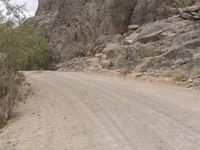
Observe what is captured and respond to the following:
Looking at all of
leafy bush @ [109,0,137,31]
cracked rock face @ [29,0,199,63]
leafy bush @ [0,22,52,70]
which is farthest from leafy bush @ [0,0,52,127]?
leafy bush @ [109,0,137,31]

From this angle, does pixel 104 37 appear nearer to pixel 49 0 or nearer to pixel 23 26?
pixel 23 26

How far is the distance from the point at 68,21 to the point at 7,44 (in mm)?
45527

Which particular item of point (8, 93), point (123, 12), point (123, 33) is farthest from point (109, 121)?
point (123, 12)

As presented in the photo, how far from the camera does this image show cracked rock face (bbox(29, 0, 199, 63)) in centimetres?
4441

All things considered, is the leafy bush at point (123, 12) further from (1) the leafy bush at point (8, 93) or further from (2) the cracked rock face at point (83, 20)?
(1) the leafy bush at point (8, 93)

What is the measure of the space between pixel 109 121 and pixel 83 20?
156 ft

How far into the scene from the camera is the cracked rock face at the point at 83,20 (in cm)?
4441

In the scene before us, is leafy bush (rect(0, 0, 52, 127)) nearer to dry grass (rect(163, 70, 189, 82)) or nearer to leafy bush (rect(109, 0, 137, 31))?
dry grass (rect(163, 70, 189, 82))

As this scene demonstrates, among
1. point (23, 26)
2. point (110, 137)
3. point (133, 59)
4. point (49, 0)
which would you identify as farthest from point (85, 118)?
point (49, 0)

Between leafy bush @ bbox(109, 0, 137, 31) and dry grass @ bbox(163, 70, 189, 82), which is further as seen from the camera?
leafy bush @ bbox(109, 0, 137, 31)

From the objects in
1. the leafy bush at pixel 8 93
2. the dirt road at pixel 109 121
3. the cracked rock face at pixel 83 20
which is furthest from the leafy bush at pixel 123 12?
the leafy bush at pixel 8 93

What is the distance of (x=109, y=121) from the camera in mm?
12680

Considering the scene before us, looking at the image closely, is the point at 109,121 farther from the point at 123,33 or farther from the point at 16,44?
the point at 123,33

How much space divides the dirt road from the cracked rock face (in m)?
25.3
